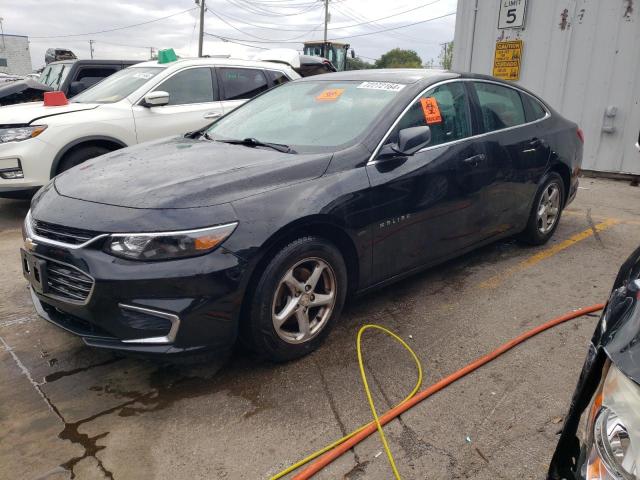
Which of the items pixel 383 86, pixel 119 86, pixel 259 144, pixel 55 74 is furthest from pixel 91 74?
pixel 383 86

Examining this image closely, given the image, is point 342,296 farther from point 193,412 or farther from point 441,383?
point 193,412

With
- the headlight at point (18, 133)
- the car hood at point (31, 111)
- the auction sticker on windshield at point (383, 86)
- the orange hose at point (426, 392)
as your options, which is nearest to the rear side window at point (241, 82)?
the car hood at point (31, 111)

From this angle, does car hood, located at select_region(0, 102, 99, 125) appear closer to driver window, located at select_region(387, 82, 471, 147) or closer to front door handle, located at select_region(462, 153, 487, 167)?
driver window, located at select_region(387, 82, 471, 147)

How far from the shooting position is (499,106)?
4309 millimetres

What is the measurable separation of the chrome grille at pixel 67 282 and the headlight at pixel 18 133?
3406 mm

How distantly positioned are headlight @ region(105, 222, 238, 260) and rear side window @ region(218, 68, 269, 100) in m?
4.71

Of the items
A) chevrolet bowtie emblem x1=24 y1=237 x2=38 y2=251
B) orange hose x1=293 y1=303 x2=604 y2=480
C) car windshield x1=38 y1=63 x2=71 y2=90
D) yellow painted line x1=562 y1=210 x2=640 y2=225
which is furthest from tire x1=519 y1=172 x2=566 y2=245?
car windshield x1=38 y1=63 x2=71 y2=90

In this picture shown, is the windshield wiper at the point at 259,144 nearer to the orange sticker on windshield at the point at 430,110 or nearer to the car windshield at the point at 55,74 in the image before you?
the orange sticker on windshield at the point at 430,110

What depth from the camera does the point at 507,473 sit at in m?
2.23

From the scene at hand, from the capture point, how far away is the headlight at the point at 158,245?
8.09 feet

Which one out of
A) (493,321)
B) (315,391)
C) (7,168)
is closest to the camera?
(315,391)

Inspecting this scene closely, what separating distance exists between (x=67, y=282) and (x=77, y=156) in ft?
Result: 11.8

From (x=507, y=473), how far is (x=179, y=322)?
1.56 meters

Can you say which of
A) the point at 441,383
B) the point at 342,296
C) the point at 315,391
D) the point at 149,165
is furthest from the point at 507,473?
the point at 149,165
